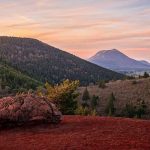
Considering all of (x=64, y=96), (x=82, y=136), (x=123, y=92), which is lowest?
(x=82, y=136)

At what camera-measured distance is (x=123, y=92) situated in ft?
348

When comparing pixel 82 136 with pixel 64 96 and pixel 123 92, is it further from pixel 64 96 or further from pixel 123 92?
pixel 123 92

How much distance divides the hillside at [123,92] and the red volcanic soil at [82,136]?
6037cm

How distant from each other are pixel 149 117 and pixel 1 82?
5025 cm

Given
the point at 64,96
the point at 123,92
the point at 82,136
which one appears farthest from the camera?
the point at 123,92

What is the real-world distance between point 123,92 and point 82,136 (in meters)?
85.7

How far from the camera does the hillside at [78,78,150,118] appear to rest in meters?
93.8

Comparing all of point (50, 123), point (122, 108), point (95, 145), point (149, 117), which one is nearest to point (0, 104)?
point (50, 123)

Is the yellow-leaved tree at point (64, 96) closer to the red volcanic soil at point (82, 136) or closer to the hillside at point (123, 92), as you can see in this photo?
the red volcanic soil at point (82, 136)

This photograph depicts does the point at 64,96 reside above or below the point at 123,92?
above

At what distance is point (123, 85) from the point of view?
114m

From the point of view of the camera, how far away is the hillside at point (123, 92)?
3692 inches

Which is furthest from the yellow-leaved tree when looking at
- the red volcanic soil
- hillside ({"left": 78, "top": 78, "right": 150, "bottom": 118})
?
hillside ({"left": 78, "top": 78, "right": 150, "bottom": 118})

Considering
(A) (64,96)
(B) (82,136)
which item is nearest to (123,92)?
(A) (64,96)
